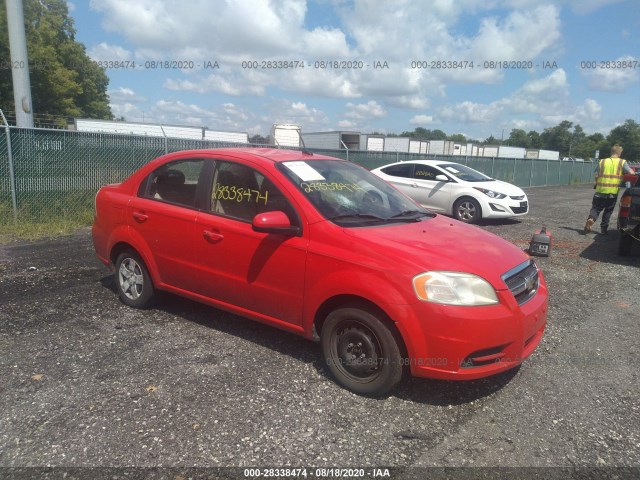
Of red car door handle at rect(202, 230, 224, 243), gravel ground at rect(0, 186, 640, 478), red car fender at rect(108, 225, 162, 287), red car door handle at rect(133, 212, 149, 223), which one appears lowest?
gravel ground at rect(0, 186, 640, 478)

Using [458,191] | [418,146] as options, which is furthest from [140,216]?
[418,146]

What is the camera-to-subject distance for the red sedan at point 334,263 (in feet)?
10.0

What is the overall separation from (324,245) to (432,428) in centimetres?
138

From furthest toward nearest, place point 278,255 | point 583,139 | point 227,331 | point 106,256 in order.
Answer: point 583,139
point 106,256
point 227,331
point 278,255

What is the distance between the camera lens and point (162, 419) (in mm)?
3027

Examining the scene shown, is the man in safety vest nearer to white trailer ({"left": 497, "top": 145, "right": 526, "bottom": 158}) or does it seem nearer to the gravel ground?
Result: the gravel ground

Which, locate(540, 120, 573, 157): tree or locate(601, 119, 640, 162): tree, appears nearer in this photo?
locate(601, 119, 640, 162): tree

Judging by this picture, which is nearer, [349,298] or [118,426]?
[118,426]

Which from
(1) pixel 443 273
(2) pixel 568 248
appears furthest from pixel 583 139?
(1) pixel 443 273

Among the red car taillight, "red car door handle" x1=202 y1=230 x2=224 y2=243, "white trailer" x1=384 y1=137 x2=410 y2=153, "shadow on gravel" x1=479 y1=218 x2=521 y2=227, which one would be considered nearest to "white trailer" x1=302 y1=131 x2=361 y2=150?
"white trailer" x1=384 y1=137 x2=410 y2=153

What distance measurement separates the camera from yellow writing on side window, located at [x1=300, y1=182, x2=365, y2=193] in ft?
12.5

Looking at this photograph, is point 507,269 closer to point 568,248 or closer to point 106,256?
point 106,256

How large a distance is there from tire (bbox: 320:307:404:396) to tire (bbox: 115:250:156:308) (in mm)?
2130

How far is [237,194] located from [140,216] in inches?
46.4
